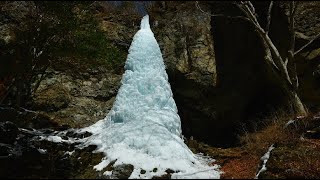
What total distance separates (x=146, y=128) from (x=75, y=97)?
18.6ft

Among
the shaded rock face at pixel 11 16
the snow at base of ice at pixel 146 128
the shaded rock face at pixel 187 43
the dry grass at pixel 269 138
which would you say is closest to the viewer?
the snow at base of ice at pixel 146 128

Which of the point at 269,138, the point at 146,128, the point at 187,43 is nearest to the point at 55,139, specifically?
the point at 146,128

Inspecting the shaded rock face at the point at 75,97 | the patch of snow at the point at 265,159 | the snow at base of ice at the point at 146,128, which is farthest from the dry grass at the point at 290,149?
the shaded rock face at the point at 75,97

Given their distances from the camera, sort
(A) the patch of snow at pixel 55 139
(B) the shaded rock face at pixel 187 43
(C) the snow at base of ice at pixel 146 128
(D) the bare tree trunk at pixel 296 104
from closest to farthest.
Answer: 1. (C) the snow at base of ice at pixel 146 128
2. (A) the patch of snow at pixel 55 139
3. (D) the bare tree trunk at pixel 296 104
4. (B) the shaded rock face at pixel 187 43

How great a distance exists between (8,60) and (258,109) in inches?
429

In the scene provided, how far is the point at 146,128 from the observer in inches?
460

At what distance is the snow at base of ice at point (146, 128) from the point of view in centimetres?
1016

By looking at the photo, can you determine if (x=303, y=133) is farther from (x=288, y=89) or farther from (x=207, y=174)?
(x=207, y=174)

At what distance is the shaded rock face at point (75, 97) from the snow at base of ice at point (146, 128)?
1405mm

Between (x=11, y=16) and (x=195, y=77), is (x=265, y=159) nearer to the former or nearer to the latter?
(x=195, y=77)

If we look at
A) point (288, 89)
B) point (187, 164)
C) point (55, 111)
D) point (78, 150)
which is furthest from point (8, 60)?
point (288, 89)

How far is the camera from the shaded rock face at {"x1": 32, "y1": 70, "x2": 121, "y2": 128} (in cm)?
1572

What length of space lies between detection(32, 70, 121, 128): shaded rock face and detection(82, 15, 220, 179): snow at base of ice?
4.61ft

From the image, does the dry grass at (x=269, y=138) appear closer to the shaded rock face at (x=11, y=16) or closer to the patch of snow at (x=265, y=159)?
the patch of snow at (x=265, y=159)
